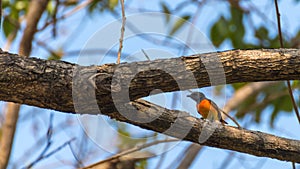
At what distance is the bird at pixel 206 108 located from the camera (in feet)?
7.81

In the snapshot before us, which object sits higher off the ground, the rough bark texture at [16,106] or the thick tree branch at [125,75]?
the rough bark texture at [16,106]

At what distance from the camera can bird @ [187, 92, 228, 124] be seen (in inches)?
93.7

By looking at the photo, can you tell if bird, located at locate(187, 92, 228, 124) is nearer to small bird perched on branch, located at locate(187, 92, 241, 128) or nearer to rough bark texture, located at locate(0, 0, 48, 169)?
small bird perched on branch, located at locate(187, 92, 241, 128)

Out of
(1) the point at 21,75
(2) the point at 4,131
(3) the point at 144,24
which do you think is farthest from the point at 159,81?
(2) the point at 4,131

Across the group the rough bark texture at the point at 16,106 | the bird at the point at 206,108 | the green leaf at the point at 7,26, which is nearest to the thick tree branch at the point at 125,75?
the bird at the point at 206,108

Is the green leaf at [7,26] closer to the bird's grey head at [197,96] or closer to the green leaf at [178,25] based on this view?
the green leaf at [178,25]

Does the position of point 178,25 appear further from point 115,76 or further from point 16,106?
point 115,76

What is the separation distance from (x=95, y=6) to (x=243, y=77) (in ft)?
8.30

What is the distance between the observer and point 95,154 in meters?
4.22

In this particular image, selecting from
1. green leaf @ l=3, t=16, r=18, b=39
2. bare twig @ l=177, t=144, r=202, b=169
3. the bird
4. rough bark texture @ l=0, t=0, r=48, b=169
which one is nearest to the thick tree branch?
the bird

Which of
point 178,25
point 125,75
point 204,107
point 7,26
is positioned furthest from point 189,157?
point 125,75

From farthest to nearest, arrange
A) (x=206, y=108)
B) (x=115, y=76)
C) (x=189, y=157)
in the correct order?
1. (x=189, y=157)
2. (x=206, y=108)
3. (x=115, y=76)

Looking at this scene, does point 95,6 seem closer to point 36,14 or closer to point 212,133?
point 36,14

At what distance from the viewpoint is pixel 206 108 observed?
7.95ft
